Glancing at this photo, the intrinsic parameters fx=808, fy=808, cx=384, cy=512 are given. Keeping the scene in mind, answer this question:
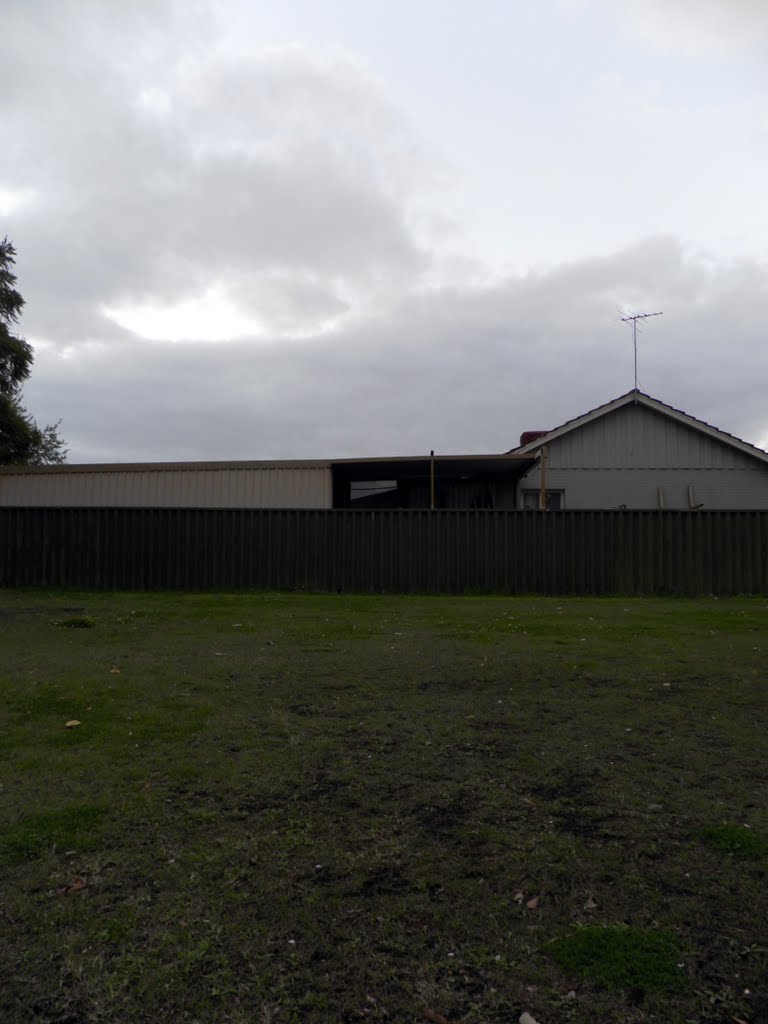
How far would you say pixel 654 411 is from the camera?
23.9m

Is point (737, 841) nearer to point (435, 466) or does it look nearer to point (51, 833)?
point (51, 833)

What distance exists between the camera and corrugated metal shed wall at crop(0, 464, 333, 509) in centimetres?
2175

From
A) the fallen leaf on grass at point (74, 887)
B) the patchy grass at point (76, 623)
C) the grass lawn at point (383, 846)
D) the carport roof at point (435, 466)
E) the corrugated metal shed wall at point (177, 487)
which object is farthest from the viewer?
the corrugated metal shed wall at point (177, 487)

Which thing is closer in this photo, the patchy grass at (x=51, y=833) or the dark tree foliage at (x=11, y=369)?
the patchy grass at (x=51, y=833)

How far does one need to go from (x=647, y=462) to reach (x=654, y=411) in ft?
5.02

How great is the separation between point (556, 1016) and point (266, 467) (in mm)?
20081

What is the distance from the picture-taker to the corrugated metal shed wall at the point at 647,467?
23719 millimetres

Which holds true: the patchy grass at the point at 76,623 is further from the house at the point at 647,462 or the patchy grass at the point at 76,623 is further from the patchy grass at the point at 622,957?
the house at the point at 647,462

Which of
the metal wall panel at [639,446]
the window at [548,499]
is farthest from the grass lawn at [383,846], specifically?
the metal wall panel at [639,446]

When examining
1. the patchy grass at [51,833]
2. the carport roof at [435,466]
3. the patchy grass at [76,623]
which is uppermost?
the carport roof at [435,466]

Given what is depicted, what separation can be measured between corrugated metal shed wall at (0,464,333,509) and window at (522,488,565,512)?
6739 mm

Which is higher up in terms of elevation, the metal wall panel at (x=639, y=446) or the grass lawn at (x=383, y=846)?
the metal wall panel at (x=639, y=446)

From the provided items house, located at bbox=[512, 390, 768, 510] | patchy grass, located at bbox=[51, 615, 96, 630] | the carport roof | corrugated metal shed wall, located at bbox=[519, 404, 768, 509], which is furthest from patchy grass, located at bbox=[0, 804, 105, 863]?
corrugated metal shed wall, located at bbox=[519, 404, 768, 509]

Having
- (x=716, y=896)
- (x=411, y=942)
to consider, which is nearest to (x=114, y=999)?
(x=411, y=942)
